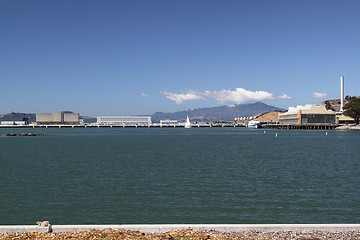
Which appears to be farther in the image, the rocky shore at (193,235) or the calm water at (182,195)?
the calm water at (182,195)

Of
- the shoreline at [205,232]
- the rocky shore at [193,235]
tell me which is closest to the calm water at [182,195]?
the shoreline at [205,232]

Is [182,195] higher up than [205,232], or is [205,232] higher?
[205,232]

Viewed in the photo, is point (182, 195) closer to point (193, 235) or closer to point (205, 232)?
point (205, 232)

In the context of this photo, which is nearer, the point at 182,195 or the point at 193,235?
the point at 193,235

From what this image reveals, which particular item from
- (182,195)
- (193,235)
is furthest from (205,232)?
(182,195)

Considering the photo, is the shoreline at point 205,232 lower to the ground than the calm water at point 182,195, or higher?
higher

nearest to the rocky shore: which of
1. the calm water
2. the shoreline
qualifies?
the shoreline

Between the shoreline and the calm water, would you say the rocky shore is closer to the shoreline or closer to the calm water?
the shoreline

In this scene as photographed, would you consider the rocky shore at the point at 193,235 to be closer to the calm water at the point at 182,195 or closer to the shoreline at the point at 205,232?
the shoreline at the point at 205,232

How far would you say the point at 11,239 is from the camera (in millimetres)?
13070

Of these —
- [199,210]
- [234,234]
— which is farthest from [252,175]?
[234,234]

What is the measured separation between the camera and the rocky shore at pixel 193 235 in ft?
43.9

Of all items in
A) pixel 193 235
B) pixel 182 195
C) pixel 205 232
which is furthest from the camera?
pixel 182 195

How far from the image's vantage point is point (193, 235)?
1376cm
